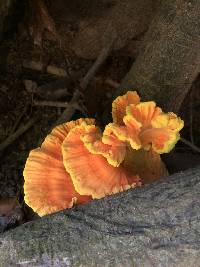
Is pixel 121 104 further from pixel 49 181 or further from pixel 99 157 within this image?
pixel 49 181

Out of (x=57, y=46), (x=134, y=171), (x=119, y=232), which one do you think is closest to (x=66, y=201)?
(x=134, y=171)

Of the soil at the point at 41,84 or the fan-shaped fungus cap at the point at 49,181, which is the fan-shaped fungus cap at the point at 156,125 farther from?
the soil at the point at 41,84

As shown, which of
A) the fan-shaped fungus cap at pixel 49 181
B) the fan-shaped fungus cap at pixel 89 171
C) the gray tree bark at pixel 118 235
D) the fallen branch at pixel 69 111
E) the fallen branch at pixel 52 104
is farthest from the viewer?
the fallen branch at pixel 52 104

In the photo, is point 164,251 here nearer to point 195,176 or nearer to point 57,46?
point 195,176

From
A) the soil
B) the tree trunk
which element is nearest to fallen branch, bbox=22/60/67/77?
the soil

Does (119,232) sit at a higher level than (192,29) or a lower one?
lower

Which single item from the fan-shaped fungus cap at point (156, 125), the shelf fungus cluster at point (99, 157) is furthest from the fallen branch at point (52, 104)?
the fan-shaped fungus cap at point (156, 125)

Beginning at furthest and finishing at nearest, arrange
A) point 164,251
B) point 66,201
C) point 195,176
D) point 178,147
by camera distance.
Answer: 1. point 178,147
2. point 66,201
3. point 195,176
4. point 164,251

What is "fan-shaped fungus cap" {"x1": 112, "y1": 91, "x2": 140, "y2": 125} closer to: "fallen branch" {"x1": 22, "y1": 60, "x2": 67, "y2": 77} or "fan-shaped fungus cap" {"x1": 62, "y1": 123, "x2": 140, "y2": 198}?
"fan-shaped fungus cap" {"x1": 62, "y1": 123, "x2": 140, "y2": 198}
